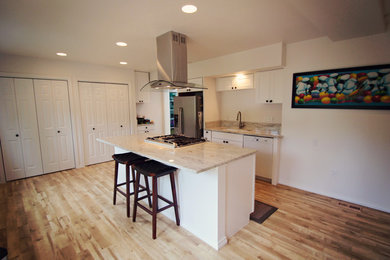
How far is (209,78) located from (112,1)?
2868 millimetres

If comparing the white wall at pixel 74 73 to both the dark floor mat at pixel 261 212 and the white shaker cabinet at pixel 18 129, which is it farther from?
the dark floor mat at pixel 261 212

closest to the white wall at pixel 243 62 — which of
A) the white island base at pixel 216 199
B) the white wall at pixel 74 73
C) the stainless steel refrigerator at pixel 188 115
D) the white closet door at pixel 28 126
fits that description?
the stainless steel refrigerator at pixel 188 115

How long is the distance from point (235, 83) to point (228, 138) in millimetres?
1198

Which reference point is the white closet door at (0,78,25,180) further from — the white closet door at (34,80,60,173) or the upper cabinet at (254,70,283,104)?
the upper cabinet at (254,70,283,104)

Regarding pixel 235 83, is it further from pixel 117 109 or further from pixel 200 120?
pixel 117 109

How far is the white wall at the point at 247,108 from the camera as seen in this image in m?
3.94

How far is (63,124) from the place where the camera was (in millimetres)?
4344

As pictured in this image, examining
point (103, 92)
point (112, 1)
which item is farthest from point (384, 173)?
point (103, 92)

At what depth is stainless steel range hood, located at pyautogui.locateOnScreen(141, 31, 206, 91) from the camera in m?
2.60

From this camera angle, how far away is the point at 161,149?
7.84 feet

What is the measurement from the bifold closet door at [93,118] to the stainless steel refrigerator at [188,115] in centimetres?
195

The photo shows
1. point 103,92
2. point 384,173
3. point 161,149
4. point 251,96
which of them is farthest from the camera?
point 103,92

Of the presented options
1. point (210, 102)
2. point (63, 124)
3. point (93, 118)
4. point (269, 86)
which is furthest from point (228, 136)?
point (63, 124)

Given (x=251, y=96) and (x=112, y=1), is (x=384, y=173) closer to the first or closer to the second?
(x=251, y=96)
